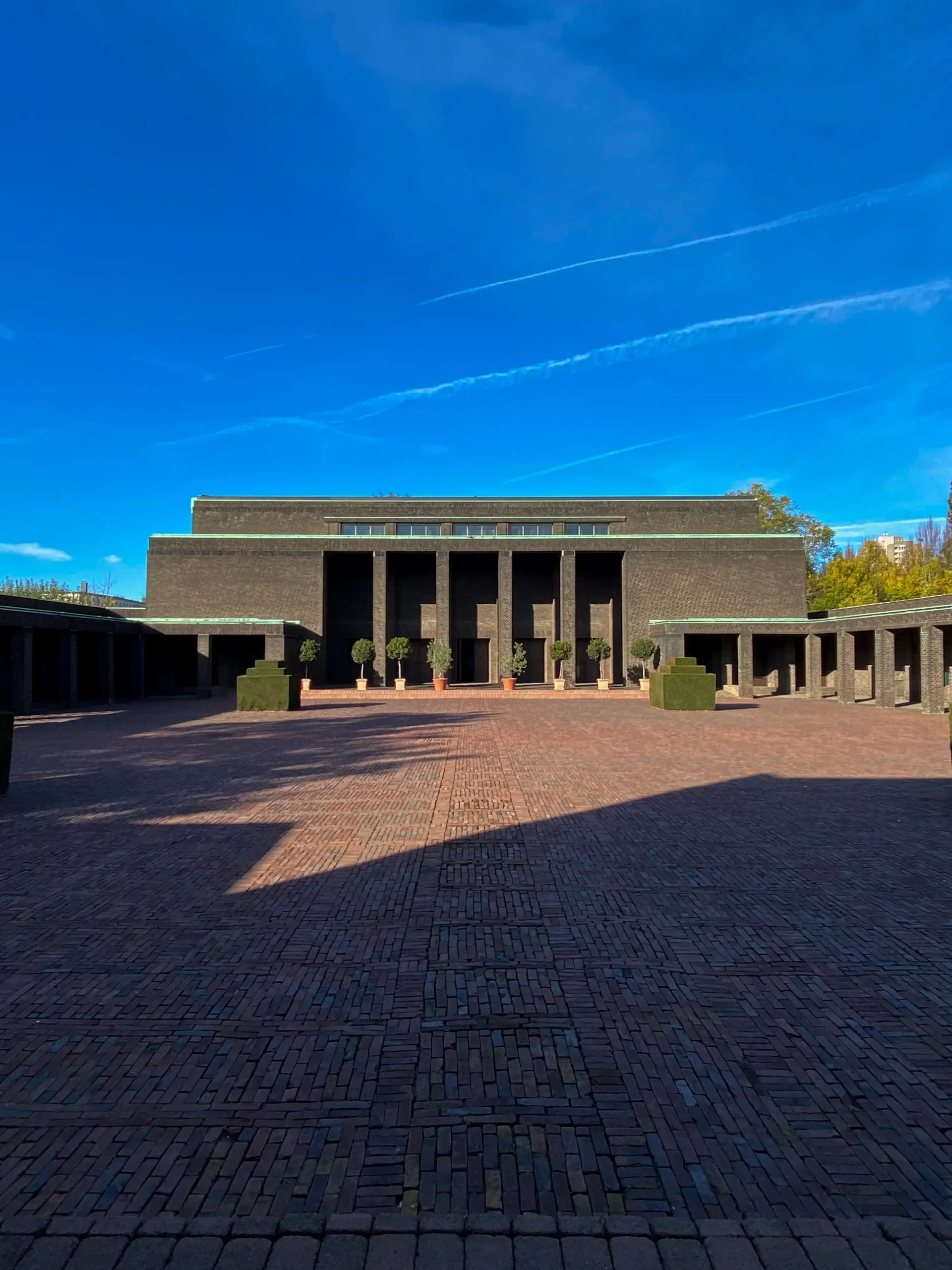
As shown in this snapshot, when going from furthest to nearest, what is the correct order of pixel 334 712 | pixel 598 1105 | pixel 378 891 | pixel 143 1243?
pixel 334 712 → pixel 378 891 → pixel 598 1105 → pixel 143 1243

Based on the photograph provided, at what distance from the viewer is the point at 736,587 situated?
36.2 metres

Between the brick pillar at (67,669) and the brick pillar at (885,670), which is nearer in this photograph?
the brick pillar at (67,669)

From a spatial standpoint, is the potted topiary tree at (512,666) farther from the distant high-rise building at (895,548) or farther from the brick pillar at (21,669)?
the distant high-rise building at (895,548)

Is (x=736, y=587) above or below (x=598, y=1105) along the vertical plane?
above

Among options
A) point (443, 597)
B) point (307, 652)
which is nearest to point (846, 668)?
point (443, 597)

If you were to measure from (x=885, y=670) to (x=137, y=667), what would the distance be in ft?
96.2

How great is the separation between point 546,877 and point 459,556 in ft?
116

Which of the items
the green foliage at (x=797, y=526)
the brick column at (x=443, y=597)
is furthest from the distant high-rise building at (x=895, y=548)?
the brick column at (x=443, y=597)

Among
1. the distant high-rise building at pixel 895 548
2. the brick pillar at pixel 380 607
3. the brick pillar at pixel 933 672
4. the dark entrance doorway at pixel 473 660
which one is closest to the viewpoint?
the brick pillar at pixel 933 672

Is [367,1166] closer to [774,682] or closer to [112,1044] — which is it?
[112,1044]

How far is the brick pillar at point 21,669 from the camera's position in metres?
21.5

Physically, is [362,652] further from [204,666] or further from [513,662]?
[513,662]

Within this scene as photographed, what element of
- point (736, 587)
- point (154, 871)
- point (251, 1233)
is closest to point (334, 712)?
point (154, 871)

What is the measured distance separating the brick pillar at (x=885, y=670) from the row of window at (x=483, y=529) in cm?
1722
